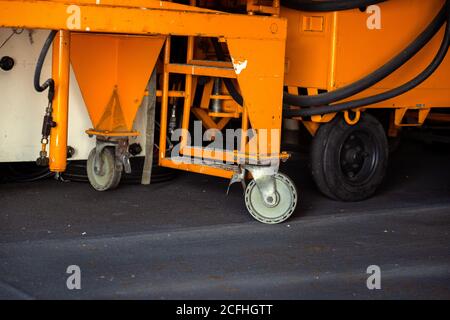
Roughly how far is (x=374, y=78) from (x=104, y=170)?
168 cm

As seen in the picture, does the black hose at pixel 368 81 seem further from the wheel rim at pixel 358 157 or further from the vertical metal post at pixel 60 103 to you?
the vertical metal post at pixel 60 103

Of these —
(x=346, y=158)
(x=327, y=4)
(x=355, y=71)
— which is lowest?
(x=346, y=158)

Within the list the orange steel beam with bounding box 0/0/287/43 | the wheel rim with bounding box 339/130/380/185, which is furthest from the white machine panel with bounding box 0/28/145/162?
the wheel rim with bounding box 339/130/380/185

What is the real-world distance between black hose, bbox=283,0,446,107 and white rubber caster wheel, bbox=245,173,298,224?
598 millimetres

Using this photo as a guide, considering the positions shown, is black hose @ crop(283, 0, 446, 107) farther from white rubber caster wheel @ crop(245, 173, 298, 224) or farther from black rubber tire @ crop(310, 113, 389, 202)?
white rubber caster wheel @ crop(245, 173, 298, 224)

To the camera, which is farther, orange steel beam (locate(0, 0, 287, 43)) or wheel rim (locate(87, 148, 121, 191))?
wheel rim (locate(87, 148, 121, 191))

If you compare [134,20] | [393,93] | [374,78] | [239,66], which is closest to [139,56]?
[239,66]

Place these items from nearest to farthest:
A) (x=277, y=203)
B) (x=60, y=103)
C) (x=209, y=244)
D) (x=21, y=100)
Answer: (x=209, y=244) < (x=60, y=103) < (x=277, y=203) < (x=21, y=100)

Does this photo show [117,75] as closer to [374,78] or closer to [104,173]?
[104,173]

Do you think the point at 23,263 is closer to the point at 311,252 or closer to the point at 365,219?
the point at 311,252

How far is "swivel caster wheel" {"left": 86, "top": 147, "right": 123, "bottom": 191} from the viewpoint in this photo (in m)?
5.36

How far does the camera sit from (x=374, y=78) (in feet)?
17.1

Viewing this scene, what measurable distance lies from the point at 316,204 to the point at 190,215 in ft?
2.77

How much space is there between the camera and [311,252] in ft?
14.2
